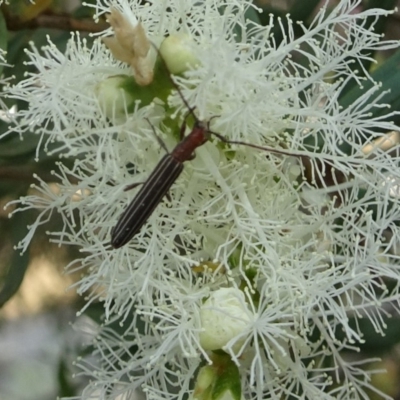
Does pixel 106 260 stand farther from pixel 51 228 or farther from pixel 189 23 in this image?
pixel 51 228

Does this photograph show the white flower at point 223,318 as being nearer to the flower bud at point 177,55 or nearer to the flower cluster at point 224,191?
the flower cluster at point 224,191

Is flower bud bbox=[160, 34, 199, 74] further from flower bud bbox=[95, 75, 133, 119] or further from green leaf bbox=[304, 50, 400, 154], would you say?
green leaf bbox=[304, 50, 400, 154]

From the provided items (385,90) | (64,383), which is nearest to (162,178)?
(385,90)

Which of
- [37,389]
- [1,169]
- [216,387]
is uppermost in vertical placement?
[216,387]

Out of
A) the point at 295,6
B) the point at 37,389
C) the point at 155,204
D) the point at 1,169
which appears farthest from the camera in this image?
the point at 37,389

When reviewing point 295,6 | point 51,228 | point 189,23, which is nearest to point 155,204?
point 189,23

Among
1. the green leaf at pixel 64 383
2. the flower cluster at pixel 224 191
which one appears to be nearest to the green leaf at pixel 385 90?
the flower cluster at pixel 224 191
